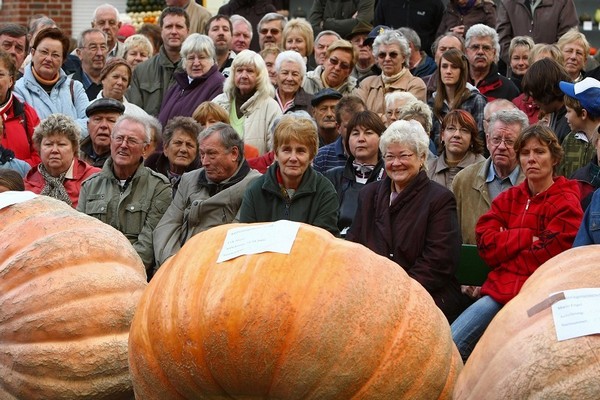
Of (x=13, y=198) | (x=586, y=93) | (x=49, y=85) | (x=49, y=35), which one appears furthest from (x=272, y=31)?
(x=13, y=198)

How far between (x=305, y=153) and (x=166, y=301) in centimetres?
296

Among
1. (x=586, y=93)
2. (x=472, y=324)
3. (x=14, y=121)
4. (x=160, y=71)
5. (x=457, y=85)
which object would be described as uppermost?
(x=586, y=93)

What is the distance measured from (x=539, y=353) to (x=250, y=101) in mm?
5465

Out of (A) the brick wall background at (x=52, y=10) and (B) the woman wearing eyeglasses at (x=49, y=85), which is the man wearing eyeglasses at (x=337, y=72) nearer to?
(B) the woman wearing eyeglasses at (x=49, y=85)

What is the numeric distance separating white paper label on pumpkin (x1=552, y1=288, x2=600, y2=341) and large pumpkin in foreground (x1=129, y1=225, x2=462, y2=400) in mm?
609

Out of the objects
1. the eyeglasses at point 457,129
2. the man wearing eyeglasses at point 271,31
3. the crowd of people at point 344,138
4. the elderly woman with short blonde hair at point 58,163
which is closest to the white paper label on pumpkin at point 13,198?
the crowd of people at point 344,138

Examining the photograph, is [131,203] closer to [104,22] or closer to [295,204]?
[295,204]

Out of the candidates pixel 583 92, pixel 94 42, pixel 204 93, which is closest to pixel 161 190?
pixel 204 93

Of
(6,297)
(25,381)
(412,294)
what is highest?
(412,294)

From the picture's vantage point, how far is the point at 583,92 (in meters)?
6.62

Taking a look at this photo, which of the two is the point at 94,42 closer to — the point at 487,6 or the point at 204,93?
the point at 204,93

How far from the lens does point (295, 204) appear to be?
6.75m

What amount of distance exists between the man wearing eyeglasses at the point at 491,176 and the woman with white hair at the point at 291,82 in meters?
2.18

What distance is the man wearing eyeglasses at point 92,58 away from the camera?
10.5m
